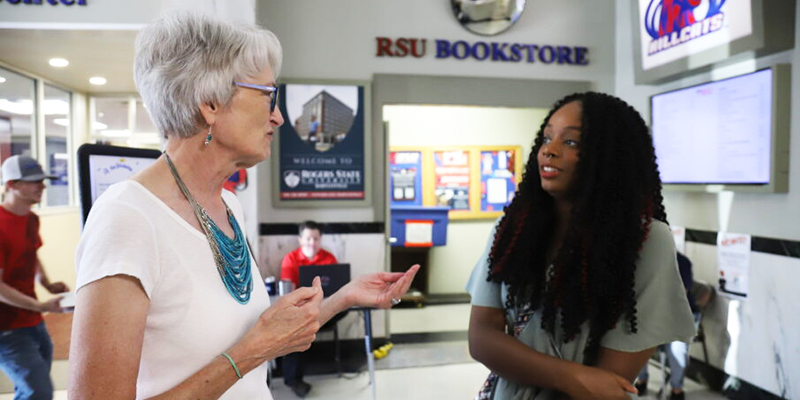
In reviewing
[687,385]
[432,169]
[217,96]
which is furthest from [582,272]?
[432,169]

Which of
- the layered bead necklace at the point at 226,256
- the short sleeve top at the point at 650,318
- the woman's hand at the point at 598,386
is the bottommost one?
the woman's hand at the point at 598,386

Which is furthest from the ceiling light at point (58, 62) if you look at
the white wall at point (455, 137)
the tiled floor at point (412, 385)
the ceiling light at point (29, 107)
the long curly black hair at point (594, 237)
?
the long curly black hair at point (594, 237)

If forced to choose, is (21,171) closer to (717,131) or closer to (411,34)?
(411,34)

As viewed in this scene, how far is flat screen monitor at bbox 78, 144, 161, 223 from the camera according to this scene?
160 cm

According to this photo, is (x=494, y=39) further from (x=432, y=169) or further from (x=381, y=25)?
(x=432, y=169)

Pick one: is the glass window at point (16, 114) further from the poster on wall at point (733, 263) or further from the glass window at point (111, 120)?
the poster on wall at point (733, 263)

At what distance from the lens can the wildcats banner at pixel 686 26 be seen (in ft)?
11.2

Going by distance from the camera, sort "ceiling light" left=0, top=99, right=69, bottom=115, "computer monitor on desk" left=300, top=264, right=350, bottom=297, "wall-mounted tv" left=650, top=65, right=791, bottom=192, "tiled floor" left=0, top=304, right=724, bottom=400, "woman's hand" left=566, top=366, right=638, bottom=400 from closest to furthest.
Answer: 1. "woman's hand" left=566, top=366, right=638, bottom=400
2. "wall-mounted tv" left=650, top=65, right=791, bottom=192
3. "computer monitor on desk" left=300, top=264, right=350, bottom=297
4. "tiled floor" left=0, top=304, right=724, bottom=400
5. "ceiling light" left=0, top=99, right=69, bottom=115

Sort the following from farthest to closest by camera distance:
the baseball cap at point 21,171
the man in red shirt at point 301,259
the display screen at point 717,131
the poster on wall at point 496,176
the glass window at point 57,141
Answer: the poster on wall at point 496,176, the glass window at point 57,141, the man in red shirt at point 301,259, the display screen at point 717,131, the baseball cap at point 21,171

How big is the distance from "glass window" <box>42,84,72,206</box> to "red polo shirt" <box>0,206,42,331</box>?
164 inches

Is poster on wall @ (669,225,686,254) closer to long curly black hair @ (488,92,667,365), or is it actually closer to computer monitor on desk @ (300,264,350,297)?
computer monitor on desk @ (300,264,350,297)

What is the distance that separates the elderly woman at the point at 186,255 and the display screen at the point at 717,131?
11.6 feet

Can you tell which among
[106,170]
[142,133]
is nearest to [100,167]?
[106,170]

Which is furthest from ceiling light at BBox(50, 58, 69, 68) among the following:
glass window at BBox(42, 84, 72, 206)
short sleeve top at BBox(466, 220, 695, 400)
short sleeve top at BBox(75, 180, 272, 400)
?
short sleeve top at BBox(466, 220, 695, 400)
